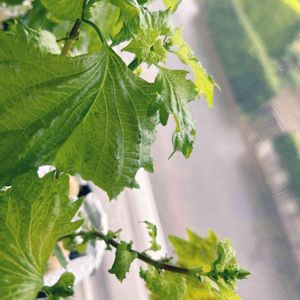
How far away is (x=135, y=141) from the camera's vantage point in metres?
0.40

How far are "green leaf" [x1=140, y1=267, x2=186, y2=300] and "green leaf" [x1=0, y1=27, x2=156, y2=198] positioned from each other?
0.11 meters

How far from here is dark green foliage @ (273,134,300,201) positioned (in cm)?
72

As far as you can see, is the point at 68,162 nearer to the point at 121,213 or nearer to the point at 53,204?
the point at 53,204

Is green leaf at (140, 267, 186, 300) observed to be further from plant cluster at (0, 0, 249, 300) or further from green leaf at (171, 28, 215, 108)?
green leaf at (171, 28, 215, 108)

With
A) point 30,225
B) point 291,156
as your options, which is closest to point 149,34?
point 30,225

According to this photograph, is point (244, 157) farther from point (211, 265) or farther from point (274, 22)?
point (211, 265)

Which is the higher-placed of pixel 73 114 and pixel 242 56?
pixel 242 56

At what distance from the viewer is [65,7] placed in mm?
372

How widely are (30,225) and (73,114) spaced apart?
10 cm

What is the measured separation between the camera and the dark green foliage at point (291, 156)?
721mm

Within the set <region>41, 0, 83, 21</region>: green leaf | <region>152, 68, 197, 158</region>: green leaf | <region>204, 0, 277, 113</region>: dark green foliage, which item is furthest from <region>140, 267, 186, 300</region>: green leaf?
<region>204, 0, 277, 113</region>: dark green foliage

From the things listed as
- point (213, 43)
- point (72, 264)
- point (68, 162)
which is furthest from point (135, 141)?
point (213, 43)

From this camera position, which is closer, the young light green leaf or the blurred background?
the young light green leaf

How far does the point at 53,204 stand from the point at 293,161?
0.47 m
